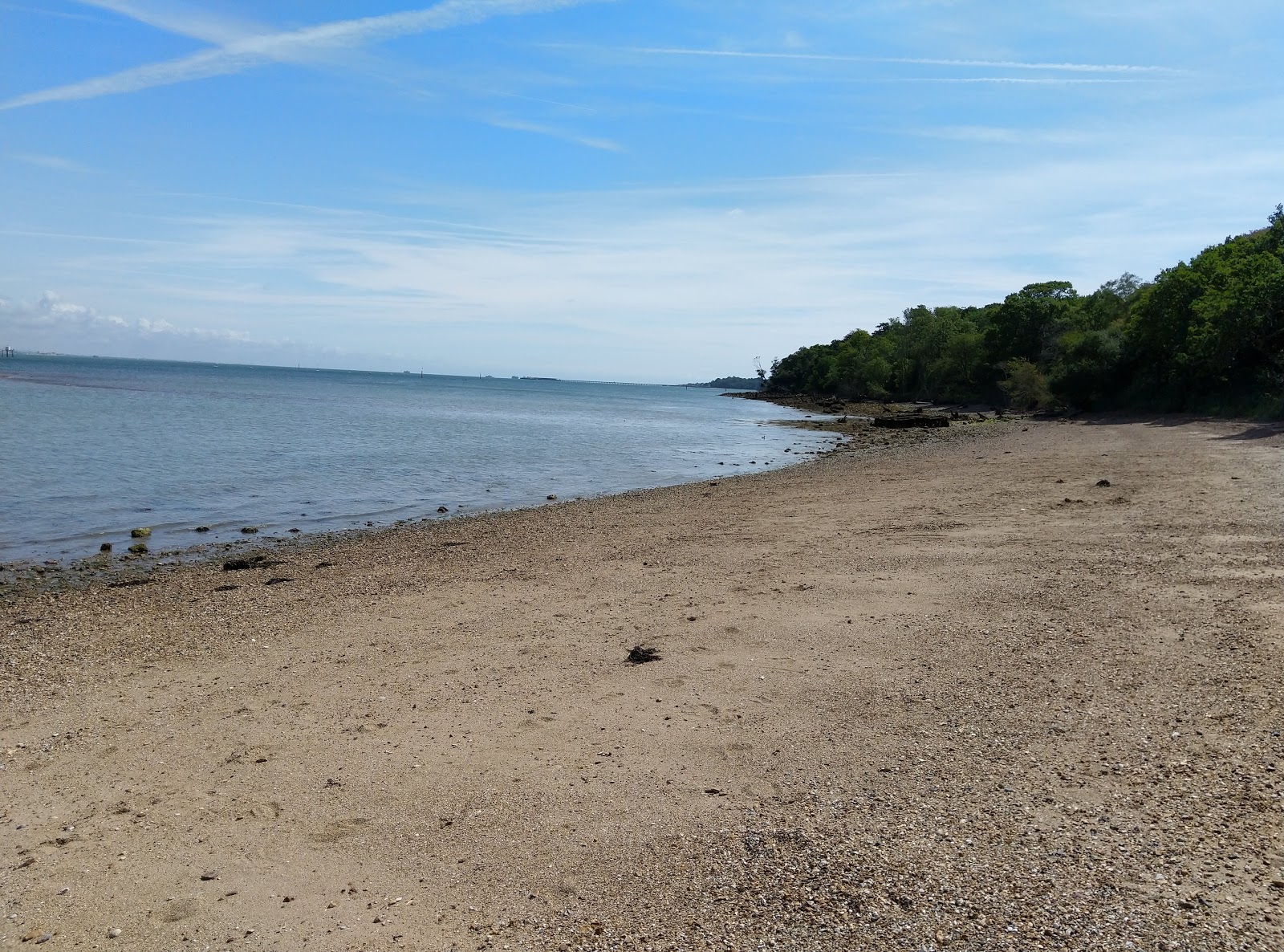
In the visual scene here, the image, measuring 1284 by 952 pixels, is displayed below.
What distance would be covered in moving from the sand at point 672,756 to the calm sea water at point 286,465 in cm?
733

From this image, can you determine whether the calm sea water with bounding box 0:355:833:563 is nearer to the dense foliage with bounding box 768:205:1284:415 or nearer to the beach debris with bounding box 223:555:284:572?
the beach debris with bounding box 223:555:284:572

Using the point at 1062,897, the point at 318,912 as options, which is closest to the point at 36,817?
the point at 318,912

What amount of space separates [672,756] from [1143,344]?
48.0 meters

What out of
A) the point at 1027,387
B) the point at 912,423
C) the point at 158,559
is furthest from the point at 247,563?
the point at 1027,387

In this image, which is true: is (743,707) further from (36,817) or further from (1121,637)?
(36,817)

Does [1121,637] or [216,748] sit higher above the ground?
[1121,637]

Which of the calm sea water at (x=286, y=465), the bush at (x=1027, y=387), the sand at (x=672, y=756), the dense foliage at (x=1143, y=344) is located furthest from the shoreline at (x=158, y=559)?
the bush at (x=1027, y=387)

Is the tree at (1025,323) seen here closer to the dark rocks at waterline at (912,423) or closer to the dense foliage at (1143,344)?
the dense foliage at (1143,344)

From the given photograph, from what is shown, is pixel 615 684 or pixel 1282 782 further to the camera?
pixel 615 684

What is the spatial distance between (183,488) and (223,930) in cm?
2186

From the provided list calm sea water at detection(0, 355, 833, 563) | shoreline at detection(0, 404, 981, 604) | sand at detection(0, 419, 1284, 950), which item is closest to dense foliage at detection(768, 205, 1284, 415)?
calm sea water at detection(0, 355, 833, 563)

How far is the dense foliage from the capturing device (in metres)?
35.7

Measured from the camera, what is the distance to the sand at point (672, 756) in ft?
14.1

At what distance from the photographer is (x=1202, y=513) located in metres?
13.9
